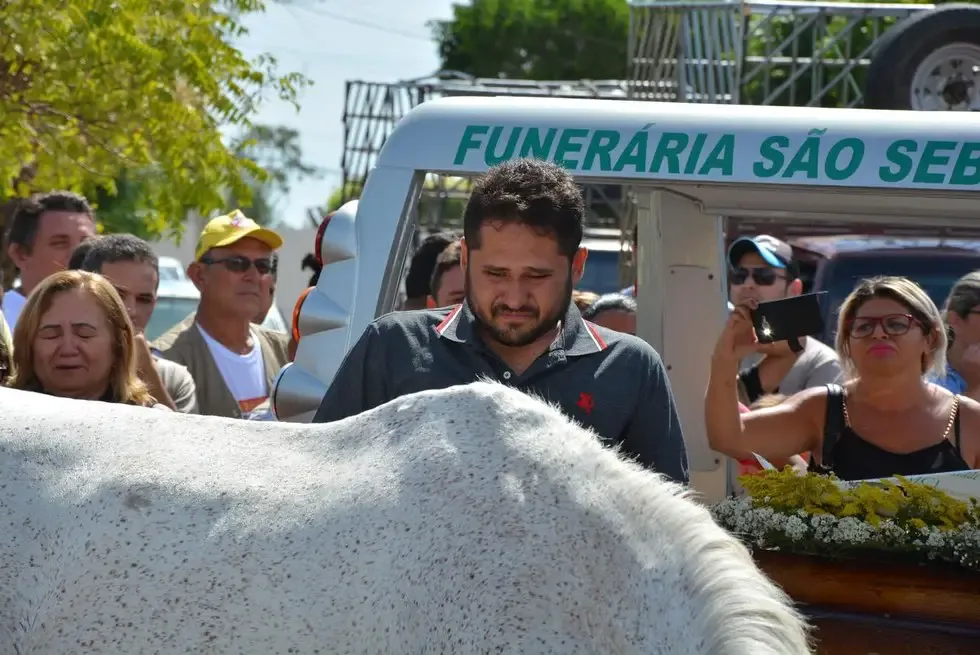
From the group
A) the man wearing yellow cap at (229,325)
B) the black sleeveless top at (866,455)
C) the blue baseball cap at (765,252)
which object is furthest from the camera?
the blue baseball cap at (765,252)

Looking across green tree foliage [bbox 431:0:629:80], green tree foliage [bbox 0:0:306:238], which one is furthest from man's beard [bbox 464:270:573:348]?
green tree foliage [bbox 431:0:629:80]

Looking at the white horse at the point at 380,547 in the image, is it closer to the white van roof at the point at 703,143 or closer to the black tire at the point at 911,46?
the white van roof at the point at 703,143

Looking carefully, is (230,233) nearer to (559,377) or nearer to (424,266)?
(424,266)

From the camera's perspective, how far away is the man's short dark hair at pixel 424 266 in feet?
24.1

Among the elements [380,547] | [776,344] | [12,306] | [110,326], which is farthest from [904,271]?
[380,547]

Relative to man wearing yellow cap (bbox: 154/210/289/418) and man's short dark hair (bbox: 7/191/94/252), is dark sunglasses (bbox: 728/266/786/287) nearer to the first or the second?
man wearing yellow cap (bbox: 154/210/289/418)

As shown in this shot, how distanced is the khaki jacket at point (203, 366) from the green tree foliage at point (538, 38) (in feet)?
121

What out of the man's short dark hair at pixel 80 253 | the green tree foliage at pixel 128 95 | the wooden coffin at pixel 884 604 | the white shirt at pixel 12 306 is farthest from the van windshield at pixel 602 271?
the wooden coffin at pixel 884 604

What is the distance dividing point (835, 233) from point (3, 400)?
22.8 feet

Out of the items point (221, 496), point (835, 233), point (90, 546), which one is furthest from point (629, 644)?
point (835, 233)

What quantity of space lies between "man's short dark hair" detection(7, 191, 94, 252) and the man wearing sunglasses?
3.09m

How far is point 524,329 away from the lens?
9.53ft

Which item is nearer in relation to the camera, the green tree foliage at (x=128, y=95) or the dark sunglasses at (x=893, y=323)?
the dark sunglasses at (x=893, y=323)

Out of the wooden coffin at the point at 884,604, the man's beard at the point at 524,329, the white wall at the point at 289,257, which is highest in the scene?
the man's beard at the point at 524,329
